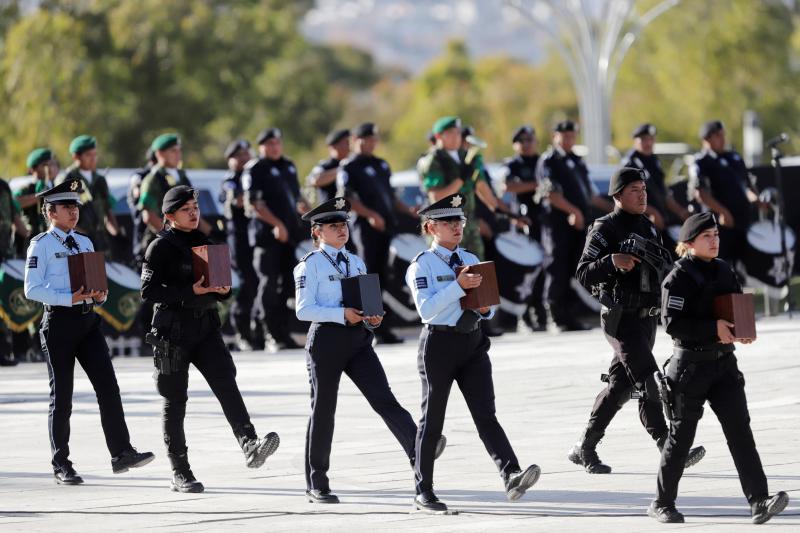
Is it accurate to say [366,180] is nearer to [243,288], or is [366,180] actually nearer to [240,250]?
[240,250]

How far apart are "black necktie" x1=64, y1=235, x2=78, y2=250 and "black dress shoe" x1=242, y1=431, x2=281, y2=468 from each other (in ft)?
5.43

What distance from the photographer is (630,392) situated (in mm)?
10664

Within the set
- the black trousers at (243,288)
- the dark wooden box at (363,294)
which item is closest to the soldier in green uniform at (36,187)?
the black trousers at (243,288)

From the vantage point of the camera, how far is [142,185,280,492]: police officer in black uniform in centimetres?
1053

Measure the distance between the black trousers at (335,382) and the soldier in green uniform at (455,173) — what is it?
663 centimetres

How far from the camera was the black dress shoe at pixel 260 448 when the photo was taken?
10516 mm

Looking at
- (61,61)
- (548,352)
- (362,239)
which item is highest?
(61,61)

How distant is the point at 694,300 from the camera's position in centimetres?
909

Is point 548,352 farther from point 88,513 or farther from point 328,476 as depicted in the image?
point 88,513

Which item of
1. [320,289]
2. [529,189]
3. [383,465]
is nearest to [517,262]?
[529,189]

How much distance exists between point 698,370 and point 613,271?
1.52 m

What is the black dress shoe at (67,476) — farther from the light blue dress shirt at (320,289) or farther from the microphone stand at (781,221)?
the microphone stand at (781,221)

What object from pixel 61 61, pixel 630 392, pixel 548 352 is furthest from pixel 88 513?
pixel 61 61

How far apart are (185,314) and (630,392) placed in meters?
2.61
